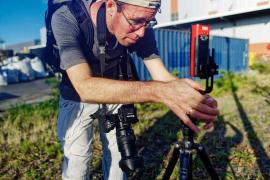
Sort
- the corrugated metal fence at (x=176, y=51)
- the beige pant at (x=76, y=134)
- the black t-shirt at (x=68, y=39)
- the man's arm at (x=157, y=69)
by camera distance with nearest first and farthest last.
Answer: the black t-shirt at (x=68, y=39) → the beige pant at (x=76, y=134) → the man's arm at (x=157, y=69) → the corrugated metal fence at (x=176, y=51)

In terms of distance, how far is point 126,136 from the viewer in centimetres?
190

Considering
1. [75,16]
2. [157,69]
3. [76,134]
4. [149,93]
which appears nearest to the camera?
[149,93]

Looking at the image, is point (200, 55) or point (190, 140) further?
point (190, 140)

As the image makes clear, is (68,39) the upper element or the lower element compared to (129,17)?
lower

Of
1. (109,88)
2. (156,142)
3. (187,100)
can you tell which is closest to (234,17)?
(156,142)

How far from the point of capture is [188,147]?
1819mm

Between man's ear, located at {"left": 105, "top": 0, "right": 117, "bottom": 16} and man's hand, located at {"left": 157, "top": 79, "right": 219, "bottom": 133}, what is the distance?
2.44ft

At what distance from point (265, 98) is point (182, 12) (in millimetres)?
18179

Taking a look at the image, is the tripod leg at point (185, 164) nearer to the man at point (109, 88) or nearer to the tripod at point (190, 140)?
the tripod at point (190, 140)

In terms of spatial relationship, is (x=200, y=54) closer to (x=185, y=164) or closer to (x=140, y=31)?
(x=140, y=31)

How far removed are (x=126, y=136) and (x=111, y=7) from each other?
0.86 m

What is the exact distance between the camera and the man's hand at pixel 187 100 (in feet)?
4.12

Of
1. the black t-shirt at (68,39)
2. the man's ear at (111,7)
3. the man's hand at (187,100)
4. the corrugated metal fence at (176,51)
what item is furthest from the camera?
the corrugated metal fence at (176,51)

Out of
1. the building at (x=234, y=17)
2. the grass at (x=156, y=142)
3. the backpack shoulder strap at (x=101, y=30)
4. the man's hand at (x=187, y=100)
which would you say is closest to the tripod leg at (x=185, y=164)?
the man's hand at (x=187, y=100)
